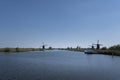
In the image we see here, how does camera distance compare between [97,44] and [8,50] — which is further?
[97,44]

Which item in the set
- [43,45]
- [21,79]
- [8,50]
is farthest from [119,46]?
[21,79]

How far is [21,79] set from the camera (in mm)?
21031

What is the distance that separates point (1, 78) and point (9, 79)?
905 mm

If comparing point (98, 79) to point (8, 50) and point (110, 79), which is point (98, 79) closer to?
point (110, 79)

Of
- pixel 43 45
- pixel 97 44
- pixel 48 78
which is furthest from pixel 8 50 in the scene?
pixel 48 78

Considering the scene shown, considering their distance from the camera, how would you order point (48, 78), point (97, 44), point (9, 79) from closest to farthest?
point (9, 79) → point (48, 78) → point (97, 44)

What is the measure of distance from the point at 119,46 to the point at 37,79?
88.9 m

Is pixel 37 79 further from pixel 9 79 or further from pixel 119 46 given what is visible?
pixel 119 46

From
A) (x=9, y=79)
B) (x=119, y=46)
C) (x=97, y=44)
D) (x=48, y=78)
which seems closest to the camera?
(x=9, y=79)

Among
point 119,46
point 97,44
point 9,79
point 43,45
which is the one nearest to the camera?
point 9,79

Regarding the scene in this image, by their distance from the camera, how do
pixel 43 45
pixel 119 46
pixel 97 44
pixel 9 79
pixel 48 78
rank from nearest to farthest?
pixel 9 79 → pixel 48 78 → pixel 119 46 → pixel 97 44 → pixel 43 45

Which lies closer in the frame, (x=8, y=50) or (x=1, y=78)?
(x=1, y=78)

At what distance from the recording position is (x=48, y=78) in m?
22.1

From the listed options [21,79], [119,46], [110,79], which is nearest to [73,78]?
[110,79]
